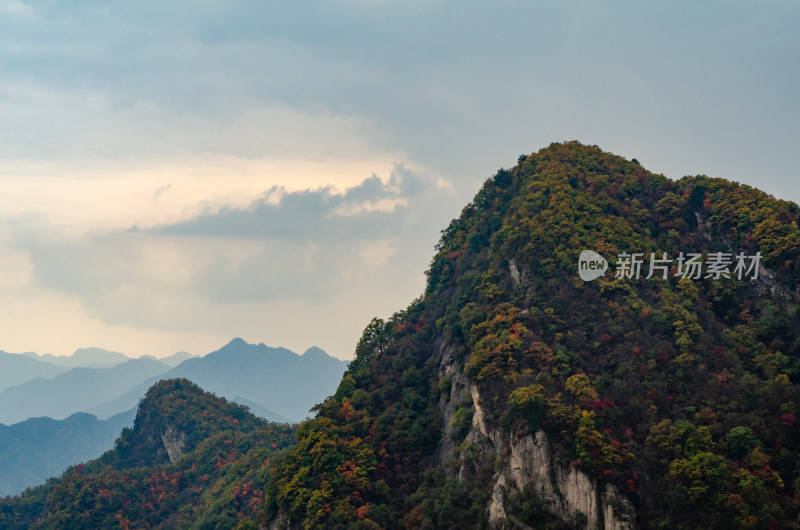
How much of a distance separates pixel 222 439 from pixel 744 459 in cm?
6066

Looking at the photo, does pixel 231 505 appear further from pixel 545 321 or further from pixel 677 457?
pixel 677 457

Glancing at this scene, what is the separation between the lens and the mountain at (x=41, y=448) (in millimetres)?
149000

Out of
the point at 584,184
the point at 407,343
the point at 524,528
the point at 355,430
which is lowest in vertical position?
the point at 524,528

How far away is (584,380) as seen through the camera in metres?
35.0

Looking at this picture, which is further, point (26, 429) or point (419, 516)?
point (26, 429)

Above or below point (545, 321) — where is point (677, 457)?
below

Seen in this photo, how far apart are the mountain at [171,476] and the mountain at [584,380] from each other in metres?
19.8

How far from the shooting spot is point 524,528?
101 feet

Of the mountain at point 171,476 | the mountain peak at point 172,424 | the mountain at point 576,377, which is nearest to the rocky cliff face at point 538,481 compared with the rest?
the mountain at point 576,377

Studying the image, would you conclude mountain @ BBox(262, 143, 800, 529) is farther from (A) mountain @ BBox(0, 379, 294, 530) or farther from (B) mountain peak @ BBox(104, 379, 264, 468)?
(B) mountain peak @ BBox(104, 379, 264, 468)

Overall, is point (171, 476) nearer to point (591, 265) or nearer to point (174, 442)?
point (174, 442)

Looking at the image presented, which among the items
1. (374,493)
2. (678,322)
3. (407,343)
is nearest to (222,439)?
(407,343)

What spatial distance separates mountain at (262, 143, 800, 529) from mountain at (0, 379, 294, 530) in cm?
1984

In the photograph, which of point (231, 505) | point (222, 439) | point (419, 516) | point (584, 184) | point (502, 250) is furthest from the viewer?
point (222, 439)
